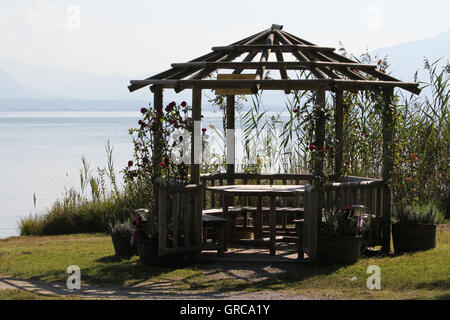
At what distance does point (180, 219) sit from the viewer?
25.8 ft

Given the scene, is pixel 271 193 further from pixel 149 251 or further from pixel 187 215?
pixel 149 251

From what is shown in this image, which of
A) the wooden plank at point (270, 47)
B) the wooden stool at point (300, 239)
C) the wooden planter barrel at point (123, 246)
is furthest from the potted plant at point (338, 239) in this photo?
the wooden planter barrel at point (123, 246)

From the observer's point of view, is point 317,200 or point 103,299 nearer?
point 103,299

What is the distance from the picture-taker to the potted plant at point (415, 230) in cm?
856

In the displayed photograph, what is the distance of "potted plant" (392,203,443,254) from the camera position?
337 inches

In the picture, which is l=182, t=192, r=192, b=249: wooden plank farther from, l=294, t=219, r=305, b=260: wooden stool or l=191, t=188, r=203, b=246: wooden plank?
l=294, t=219, r=305, b=260: wooden stool

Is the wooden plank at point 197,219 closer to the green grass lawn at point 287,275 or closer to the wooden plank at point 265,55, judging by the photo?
the green grass lawn at point 287,275

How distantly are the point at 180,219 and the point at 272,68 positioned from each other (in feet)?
6.85

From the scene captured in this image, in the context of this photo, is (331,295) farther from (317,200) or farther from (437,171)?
(437,171)

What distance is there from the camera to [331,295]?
645 centimetres

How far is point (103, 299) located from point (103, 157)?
21.7 metres

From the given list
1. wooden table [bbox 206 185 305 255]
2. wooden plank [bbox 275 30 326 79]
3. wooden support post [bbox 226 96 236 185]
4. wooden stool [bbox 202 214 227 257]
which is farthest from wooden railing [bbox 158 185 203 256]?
wooden support post [bbox 226 96 236 185]

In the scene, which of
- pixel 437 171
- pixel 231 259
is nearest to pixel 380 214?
pixel 231 259
